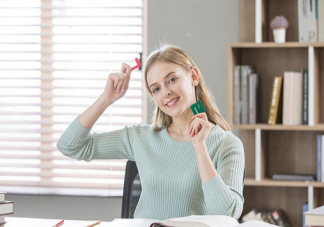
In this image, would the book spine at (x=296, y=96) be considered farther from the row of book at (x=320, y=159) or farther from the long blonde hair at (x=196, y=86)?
the long blonde hair at (x=196, y=86)

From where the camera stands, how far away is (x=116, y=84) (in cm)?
182

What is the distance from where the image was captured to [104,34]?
2.93 m

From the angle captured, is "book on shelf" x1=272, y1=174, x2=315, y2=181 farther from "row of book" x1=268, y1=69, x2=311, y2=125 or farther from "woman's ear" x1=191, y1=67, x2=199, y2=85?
"woman's ear" x1=191, y1=67, x2=199, y2=85

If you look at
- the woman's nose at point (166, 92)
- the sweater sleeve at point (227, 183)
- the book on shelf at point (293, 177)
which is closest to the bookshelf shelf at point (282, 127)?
the book on shelf at point (293, 177)

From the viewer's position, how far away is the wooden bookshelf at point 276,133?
8.54ft

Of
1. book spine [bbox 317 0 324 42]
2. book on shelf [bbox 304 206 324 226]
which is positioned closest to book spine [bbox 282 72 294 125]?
book spine [bbox 317 0 324 42]

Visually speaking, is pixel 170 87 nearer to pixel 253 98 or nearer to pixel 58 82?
pixel 253 98

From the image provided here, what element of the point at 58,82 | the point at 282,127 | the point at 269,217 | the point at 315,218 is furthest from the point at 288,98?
the point at 315,218

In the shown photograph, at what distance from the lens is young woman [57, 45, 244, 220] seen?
4.75 feet

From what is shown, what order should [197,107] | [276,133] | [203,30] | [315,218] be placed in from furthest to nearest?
[203,30], [276,133], [197,107], [315,218]

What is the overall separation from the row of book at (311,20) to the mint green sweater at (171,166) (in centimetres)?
110

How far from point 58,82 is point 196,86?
1.45 meters

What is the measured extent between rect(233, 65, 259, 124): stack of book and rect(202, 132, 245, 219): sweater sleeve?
853 millimetres

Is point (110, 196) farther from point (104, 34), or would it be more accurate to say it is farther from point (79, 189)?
point (104, 34)
